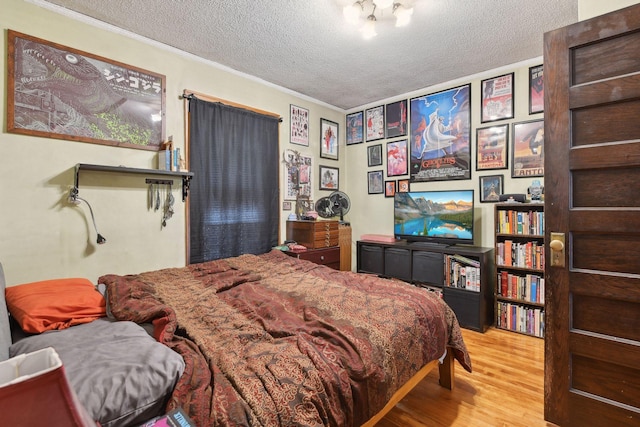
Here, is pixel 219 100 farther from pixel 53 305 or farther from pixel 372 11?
pixel 53 305

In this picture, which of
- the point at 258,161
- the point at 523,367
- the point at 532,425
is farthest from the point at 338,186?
the point at 532,425

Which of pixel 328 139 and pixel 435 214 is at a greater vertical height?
pixel 328 139

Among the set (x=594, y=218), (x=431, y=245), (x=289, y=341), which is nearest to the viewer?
(x=289, y=341)

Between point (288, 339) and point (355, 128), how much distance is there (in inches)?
152

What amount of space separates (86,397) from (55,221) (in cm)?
198

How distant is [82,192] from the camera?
2.35 m

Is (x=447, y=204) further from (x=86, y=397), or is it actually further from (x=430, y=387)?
(x=86, y=397)

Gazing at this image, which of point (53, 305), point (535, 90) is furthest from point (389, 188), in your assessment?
point (53, 305)

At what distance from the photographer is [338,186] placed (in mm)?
4676

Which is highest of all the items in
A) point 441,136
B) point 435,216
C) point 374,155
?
point 441,136

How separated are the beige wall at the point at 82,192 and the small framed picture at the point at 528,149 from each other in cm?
335

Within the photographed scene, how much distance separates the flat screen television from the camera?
3357 millimetres

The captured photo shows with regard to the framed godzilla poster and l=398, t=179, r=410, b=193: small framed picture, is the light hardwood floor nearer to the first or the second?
l=398, t=179, r=410, b=193: small framed picture

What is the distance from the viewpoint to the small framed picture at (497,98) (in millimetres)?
3252
